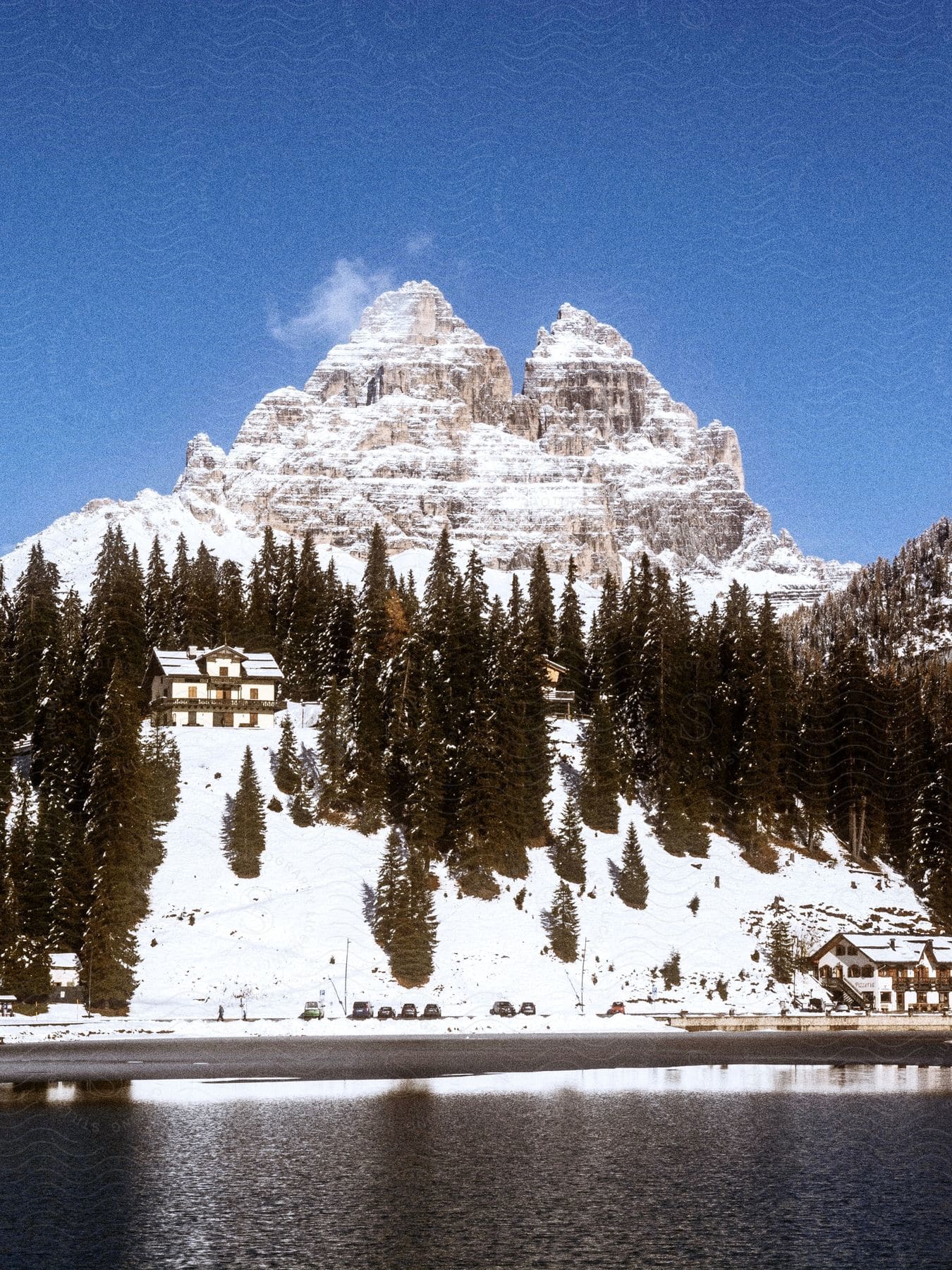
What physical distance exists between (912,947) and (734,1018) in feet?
66.5

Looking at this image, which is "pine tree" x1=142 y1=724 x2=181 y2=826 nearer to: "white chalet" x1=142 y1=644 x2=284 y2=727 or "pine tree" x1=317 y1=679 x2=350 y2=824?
"pine tree" x1=317 y1=679 x2=350 y2=824

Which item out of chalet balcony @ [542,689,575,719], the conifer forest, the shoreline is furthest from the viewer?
chalet balcony @ [542,689,575,719]

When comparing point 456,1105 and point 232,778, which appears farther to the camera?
point 232,778

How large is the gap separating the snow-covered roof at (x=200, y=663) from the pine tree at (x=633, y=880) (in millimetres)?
44034

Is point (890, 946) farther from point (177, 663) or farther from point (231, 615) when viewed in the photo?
point (231, 615)

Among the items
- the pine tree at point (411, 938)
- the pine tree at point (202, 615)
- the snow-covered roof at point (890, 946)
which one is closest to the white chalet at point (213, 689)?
the pine tree at point (202, 615)

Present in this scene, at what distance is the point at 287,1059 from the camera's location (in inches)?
2963

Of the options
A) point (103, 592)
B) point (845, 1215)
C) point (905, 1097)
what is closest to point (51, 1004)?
point (905, 1097)

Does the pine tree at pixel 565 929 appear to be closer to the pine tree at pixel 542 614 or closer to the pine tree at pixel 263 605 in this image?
the pine tree at pixel 542 614

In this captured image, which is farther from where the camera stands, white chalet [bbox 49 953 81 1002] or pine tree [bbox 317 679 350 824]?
pine tree [bbox 317 679 350 824]

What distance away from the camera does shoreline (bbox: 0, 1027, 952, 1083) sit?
224ft

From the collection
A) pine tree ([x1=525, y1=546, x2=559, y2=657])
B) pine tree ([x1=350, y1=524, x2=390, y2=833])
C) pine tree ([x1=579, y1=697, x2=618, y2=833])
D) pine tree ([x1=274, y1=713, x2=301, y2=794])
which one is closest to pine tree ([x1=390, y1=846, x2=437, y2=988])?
pine tree ([x1=350, y1=524, x2=390, y2=833])

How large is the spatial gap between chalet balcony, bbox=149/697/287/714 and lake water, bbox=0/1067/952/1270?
2949 inches

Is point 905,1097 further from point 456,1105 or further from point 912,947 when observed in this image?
point 912,947
